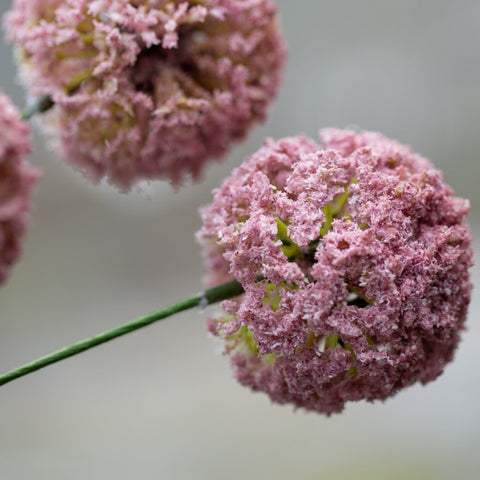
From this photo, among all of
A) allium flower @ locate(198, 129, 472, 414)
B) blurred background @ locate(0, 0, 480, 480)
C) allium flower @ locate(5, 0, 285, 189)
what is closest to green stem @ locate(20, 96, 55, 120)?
allium flower @ locate(5, 0, 285, 189)

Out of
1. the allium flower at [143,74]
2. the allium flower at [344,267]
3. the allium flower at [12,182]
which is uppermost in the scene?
the allium flower at [143,74]

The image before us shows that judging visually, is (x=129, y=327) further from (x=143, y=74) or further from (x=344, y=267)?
(x=143, y=74)

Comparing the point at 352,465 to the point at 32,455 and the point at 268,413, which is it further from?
the point at 32,455

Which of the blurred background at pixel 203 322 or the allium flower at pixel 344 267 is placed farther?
the blurred background at pixel 203 322

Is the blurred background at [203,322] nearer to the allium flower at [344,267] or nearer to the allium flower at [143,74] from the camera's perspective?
the allium flower at [143,74]

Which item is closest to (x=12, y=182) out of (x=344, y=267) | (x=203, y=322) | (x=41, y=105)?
(x=41, y=105)

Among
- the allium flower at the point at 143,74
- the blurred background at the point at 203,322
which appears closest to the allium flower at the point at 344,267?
the allium flower at the point at 143,74
